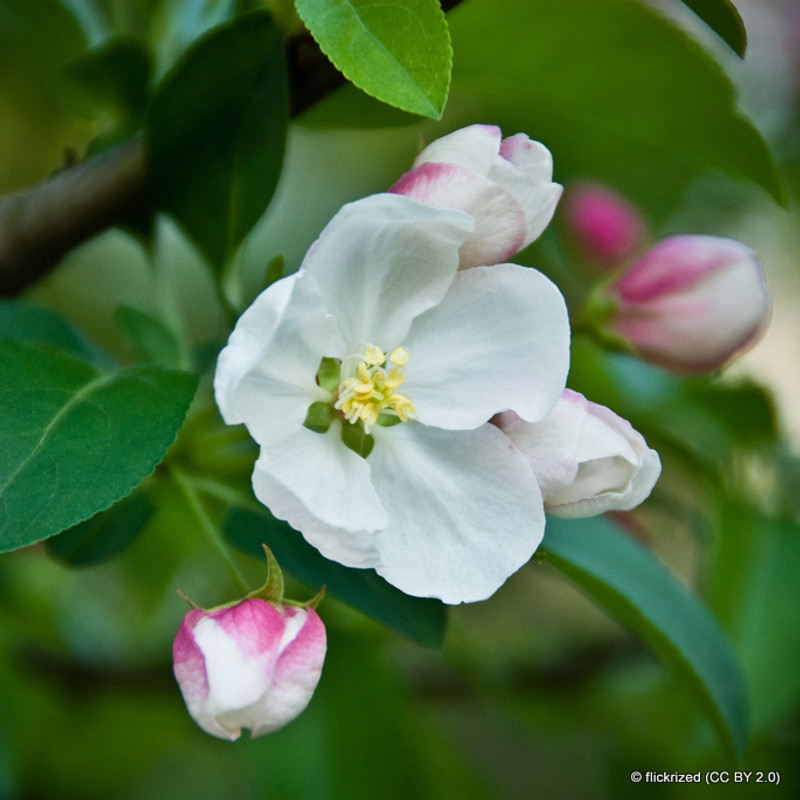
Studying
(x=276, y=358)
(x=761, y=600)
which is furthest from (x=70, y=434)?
(x=761, y=600)

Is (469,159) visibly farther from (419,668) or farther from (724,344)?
(419,668)

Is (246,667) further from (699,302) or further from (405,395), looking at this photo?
(699,302)

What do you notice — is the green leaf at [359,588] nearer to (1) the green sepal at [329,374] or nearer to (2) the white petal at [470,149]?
(1) the green sepal at [329,374]

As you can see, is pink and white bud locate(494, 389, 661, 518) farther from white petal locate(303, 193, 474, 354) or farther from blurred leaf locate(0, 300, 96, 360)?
blurred leaf locate(0, 300, 96, 360)

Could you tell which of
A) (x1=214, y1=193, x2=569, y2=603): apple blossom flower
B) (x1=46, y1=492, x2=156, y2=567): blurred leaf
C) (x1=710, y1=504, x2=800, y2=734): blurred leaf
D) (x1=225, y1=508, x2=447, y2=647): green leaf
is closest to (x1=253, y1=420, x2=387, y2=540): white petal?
(x1=214, y1=193, x2=569, y2=603): apple blossom flower

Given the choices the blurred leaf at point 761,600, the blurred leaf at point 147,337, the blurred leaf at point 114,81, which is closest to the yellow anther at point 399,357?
the blurred leaf at point 147,337

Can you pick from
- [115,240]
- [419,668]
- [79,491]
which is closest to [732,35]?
[79,491]
